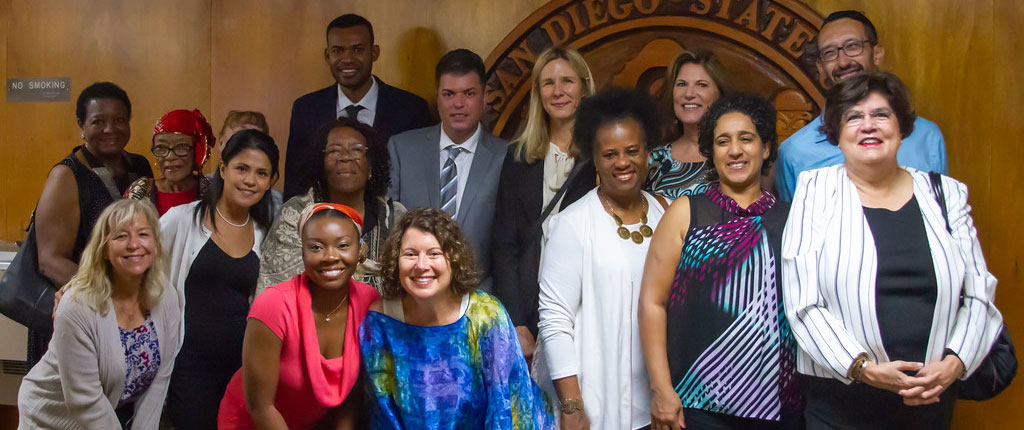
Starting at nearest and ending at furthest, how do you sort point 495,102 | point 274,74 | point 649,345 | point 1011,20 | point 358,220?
point 649,345, point 358,220, point 1011,20, point 495,102, point 274,74

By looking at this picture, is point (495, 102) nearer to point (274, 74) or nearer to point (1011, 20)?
point (274, 74)

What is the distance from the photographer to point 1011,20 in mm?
3363

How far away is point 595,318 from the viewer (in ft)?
8.72

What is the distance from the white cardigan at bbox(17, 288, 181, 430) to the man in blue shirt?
6.69 ft

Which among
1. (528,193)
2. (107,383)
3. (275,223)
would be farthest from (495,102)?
(107,383)

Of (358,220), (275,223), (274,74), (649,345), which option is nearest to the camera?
(649,345)

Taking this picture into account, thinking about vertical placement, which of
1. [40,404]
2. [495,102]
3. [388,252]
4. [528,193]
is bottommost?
[40,404]

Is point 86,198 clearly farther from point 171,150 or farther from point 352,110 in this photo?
point 352,110

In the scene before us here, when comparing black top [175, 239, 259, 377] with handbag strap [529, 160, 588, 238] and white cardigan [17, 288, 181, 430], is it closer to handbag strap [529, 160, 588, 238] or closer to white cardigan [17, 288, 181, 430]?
white cardigan [17, 288, 181, 430]

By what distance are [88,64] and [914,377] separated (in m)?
4.29

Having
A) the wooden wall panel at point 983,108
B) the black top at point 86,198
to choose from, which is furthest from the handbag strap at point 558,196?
the black top at point 86,198

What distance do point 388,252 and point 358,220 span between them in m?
0.19

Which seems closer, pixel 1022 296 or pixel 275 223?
pixel 275 223

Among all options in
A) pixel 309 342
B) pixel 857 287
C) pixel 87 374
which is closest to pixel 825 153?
pixel 857 287
